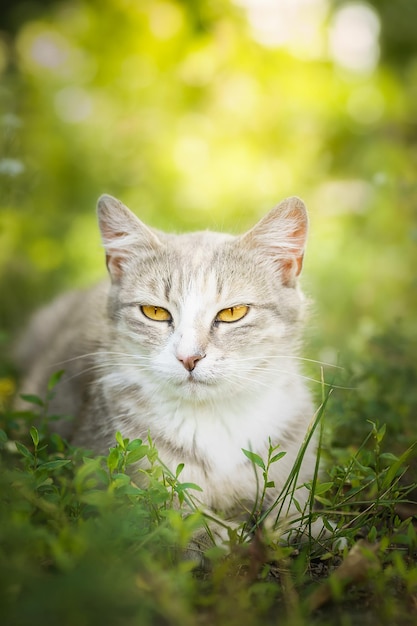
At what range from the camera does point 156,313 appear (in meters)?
1.94

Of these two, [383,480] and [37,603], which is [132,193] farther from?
[37,603]

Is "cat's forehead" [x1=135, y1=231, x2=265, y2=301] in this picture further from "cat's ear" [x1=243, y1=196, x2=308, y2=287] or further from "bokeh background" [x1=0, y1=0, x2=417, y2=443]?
"bokeh background" [x1=0, y1=0, x2=417, y2=443]

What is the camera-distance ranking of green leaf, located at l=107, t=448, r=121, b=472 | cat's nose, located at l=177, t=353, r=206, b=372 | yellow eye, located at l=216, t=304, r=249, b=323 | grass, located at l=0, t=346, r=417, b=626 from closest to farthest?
grass, located at l=0, t=346, r=417, b=626, green leaf, located at l=107, t=448, r=121, b=472, cat's nose, located at l=177, t=353, r=206, b=372, yellow eye, located at l=216, t=304, r=249, b=323

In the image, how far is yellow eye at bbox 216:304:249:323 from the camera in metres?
1.87

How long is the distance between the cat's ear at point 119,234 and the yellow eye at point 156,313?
0.24 metres

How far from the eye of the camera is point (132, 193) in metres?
5.60

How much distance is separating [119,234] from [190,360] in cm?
63

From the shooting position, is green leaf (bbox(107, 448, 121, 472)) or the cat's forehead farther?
the cat's forehead

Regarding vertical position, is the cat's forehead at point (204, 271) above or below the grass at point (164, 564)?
above

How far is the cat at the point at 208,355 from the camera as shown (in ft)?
5.95

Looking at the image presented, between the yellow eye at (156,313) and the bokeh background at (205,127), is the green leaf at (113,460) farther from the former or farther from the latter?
the bokeh background at (205,127)

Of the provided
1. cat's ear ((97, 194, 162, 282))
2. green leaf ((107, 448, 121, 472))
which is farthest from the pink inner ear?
green leaf ((107, 448, 121, 472))

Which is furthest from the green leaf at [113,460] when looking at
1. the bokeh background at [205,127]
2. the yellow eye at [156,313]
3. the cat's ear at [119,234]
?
the bokeh background at [205,127]

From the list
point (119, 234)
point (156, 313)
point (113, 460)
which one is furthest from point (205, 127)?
point (113, 460)
